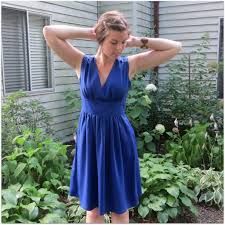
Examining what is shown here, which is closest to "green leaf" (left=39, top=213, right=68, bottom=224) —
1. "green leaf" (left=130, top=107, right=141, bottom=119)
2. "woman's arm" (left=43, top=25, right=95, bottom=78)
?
"woman's arm" (left=43, top=25, right=95, bottom=78)

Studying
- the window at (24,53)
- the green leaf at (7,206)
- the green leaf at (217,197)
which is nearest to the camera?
the green leaf at (7,206)

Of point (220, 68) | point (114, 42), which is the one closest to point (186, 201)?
point (114, 42)

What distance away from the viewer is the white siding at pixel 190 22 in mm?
5426

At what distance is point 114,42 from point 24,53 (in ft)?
9.56

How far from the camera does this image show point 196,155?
3504 mm

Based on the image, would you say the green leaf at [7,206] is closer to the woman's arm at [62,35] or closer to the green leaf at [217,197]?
the woman's arm at [62,35]

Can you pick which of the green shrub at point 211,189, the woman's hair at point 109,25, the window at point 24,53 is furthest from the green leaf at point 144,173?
the window at point 24,53

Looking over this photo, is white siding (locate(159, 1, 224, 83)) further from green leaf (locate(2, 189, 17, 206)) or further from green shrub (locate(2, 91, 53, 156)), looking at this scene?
green leaf (locate(2, 189, 17, 206))

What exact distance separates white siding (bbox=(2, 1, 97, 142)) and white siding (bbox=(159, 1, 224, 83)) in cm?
135

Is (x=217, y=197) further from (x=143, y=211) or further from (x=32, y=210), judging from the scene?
(x=32, y=210)

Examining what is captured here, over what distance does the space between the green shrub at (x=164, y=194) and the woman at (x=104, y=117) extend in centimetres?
81

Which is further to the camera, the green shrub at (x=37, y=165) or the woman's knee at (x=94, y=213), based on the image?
the green shrub at (x=37, y=165)

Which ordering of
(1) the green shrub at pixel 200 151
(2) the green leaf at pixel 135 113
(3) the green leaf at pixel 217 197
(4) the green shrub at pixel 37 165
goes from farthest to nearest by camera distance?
(2) the green leaf at pixel 135 113
(1) the green shrub at pixel 200 151
(3) the green leaf at pixel 217 197
(4) the green shrub at pixel 37 165

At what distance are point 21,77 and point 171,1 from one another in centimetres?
310
